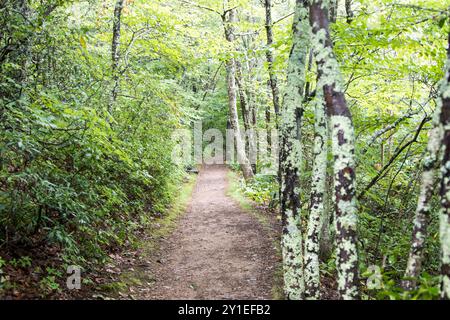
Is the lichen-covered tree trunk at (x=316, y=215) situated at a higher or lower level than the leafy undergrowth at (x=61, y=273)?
higher

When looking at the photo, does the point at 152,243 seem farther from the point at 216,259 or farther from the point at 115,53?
the point at 115,53

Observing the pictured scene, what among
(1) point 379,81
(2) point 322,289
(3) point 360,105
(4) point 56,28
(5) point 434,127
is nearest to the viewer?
(5) point 434,127

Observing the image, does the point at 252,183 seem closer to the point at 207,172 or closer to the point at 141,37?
the point at 141,37

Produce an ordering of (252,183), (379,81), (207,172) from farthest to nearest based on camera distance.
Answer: (207,172) < (252,183) < (379,81)

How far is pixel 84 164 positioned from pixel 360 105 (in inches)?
315

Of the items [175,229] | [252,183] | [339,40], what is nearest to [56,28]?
[339,40]

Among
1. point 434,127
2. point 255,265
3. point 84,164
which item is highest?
point 434,127

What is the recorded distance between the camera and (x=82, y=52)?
23.5 feet

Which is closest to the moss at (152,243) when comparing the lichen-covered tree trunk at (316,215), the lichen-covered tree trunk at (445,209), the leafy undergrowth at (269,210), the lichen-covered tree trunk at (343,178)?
the leafy undergrowth at (269,210)

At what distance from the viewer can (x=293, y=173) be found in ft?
18.6

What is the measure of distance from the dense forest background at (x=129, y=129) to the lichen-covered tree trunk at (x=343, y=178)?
347 mm

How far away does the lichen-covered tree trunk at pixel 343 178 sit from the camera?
13.7ft

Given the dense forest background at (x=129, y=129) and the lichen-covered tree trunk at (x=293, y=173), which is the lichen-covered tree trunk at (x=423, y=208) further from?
the lichen-covered tree trunk at (x=293, y=173)

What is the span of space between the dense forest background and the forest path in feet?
3.76
